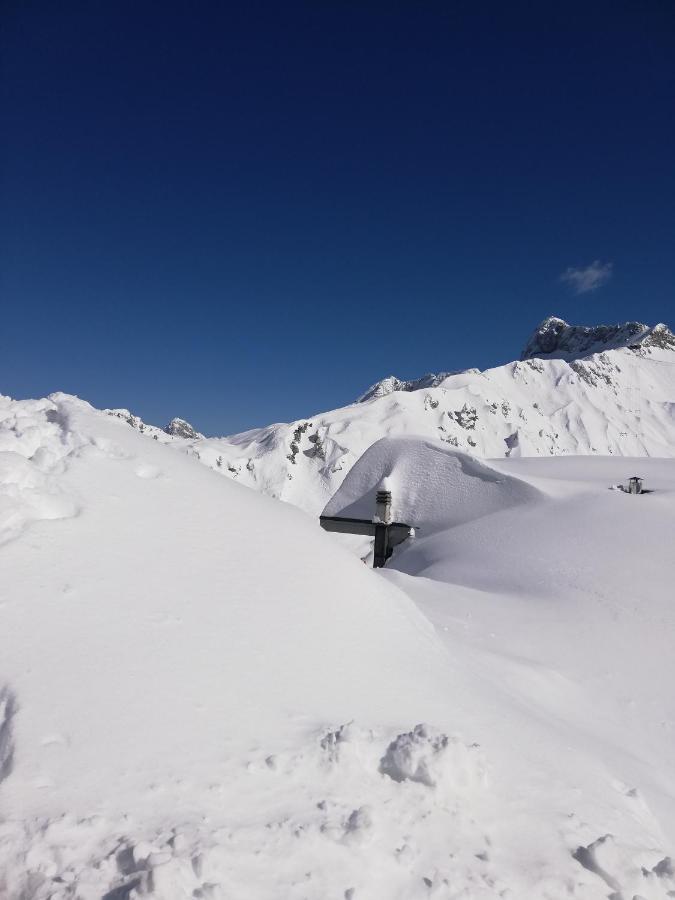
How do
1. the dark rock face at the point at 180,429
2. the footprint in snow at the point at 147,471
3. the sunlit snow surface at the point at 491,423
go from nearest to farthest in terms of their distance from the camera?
the footprint in snow at the point at 147,471 < the sunlit snow surface at the point at 491,423 < the dark rock face at the point at 180,429

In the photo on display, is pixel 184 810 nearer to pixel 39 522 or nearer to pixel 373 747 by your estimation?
pixel 373 747

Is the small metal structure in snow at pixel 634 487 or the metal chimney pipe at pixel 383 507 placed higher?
the small metal structure in snow at pixel 634 487

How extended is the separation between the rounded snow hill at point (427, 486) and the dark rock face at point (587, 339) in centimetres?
15946

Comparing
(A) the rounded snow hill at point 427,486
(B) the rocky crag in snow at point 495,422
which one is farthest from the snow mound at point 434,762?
(B) the rocky crag in snow at point 495,422

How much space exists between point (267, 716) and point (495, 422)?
357ft

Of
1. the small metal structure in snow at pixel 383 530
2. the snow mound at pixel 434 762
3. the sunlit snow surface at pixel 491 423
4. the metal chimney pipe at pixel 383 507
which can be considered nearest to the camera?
the snow mound at pixel 434 762

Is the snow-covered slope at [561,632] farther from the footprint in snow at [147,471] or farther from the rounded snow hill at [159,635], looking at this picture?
the footprint in snow at [147,471]

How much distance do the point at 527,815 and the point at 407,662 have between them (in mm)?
1390

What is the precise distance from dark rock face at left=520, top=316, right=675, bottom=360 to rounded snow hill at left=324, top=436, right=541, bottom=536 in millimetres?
159463

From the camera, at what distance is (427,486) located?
1181 centimetres

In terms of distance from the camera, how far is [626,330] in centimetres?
16712

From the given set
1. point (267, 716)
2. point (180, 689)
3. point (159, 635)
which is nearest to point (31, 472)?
point (159, 635)

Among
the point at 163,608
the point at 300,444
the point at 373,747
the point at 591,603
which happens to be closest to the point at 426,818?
the point at 373,747

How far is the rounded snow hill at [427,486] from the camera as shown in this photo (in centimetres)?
1034
